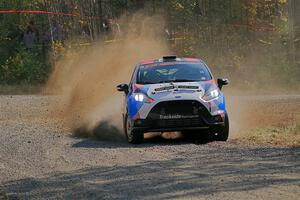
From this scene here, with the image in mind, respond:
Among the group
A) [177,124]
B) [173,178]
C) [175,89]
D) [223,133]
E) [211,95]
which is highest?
[173,178]

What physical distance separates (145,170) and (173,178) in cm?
107

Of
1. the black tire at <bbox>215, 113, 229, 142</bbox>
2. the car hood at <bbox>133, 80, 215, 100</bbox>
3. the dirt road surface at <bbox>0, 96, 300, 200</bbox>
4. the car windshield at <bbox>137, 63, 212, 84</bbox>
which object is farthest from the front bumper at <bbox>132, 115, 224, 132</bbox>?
the car windshield at <bbox>137, 63, 212, 84</bbox>

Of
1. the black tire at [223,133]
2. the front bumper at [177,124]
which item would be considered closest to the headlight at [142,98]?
the front bumper at [177,124]

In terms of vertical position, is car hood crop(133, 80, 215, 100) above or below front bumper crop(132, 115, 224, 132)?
above

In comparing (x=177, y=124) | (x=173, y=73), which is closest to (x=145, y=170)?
(x=177, y=124)

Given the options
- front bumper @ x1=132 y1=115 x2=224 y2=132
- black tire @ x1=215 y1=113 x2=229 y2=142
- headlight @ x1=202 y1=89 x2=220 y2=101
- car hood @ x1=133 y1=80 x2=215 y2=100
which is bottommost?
black tire @ x1=215 y1=113 x2=229 y2=142

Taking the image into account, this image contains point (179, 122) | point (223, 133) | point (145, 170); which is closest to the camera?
point (145, 170)

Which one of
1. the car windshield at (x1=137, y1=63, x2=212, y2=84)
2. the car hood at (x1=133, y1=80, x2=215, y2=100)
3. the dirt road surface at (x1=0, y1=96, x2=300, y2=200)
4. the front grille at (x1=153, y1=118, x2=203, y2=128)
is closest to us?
the dirt road surface at (x1=0, y1=96, x2=300, y2=200)

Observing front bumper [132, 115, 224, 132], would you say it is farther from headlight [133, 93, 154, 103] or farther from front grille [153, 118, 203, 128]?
headlight [133, 93, 154, 103]

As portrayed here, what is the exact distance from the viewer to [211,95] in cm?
1575

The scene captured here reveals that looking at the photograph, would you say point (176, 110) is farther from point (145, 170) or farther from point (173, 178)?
point (173, 178)

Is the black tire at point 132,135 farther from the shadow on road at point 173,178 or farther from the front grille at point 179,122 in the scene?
the shadow on road at point 173,178

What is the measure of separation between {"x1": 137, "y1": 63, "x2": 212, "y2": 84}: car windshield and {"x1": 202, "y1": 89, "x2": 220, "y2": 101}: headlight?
691 millimetres

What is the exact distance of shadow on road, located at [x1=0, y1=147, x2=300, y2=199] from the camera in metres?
9.90
